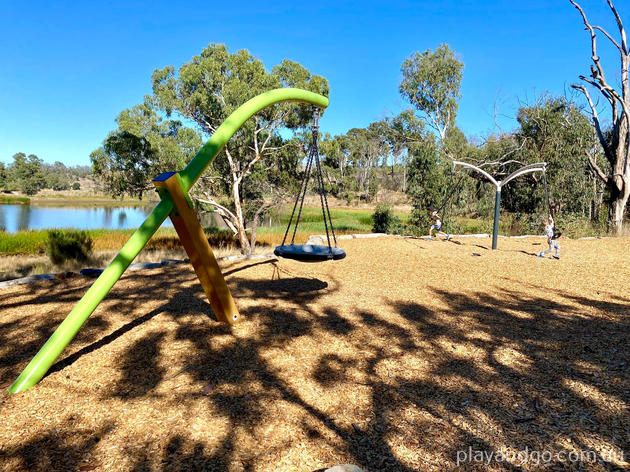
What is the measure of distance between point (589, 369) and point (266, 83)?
29.9ft

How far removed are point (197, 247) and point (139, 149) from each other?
839 centimetres

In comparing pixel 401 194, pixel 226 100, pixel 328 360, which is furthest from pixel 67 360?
pixel 401 194

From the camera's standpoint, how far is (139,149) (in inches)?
417

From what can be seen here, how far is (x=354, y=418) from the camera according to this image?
2490 millimetres

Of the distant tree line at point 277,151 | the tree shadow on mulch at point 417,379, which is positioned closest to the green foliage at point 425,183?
the distant tree line at point 277,151

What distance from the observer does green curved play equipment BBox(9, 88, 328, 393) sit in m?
2.80

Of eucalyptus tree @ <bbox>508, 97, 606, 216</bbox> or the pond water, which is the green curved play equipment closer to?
eucalyptus tree @ <bbox>508, 97, 606, 216</bbox>

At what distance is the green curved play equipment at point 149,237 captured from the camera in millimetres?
2804

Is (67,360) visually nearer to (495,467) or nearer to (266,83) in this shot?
(495,467)

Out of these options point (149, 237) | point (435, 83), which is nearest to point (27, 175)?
point (435, 83)

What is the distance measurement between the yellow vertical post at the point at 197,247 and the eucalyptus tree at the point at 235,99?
254 inches

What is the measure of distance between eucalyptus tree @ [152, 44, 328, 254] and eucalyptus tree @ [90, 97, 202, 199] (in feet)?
1.97

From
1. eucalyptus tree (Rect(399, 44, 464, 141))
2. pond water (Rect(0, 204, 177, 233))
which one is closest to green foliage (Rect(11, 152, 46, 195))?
pond water (Rect(0, 204, 177, 233))

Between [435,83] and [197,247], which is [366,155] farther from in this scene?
[197,247]
